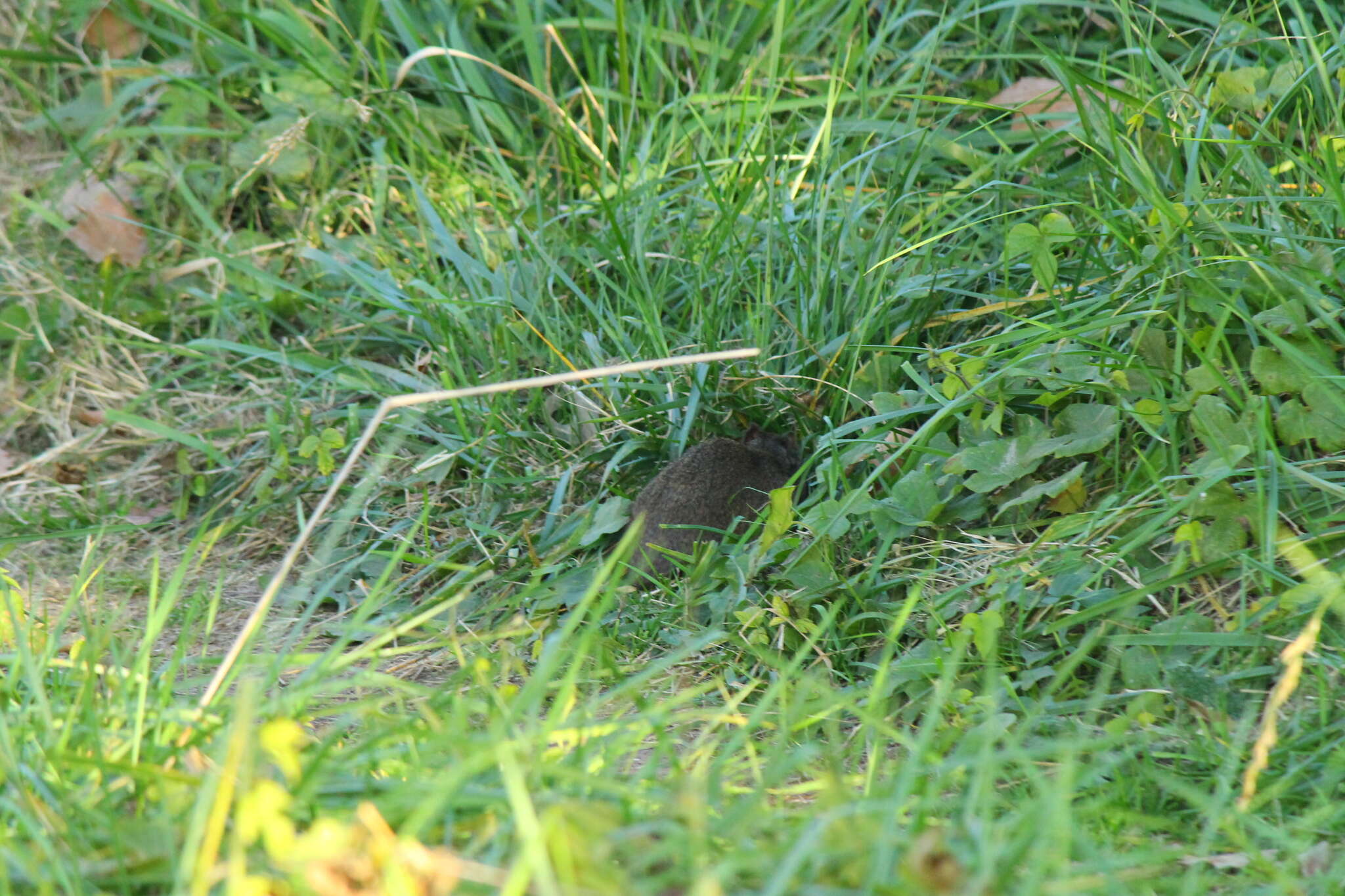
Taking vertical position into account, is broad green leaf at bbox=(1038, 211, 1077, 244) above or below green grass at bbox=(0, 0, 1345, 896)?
above

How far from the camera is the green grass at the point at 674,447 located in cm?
139

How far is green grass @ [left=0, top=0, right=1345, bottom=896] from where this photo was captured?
1392 mm

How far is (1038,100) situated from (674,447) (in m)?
1.45

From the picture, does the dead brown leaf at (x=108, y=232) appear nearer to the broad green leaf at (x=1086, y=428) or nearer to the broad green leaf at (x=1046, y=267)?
the broad green leaf at (x=1046, y=267)

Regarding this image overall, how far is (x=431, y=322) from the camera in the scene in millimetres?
3301

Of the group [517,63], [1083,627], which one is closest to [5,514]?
[517,63]

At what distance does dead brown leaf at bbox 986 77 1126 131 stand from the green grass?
0.07m

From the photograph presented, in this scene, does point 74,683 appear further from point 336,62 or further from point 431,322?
point 336,62

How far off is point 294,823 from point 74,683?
905mm

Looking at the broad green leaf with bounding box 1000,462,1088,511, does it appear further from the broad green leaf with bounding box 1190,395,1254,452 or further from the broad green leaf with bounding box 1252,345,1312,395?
the broad green leaf with bounding box 1252,345,1312,395

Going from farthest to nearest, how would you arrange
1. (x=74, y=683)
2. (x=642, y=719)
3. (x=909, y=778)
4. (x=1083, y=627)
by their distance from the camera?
(x=1083, y=627) < (x=74, y=683) < (x=642, y=719) < (x=909, y=778)

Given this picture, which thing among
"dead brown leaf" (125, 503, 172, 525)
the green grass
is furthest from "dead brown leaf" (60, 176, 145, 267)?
"dead brown leaf" (125, 503, 172, 525)

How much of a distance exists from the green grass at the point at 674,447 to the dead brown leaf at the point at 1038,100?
0.07 metres

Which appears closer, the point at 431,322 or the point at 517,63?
→ the point at 431,322
